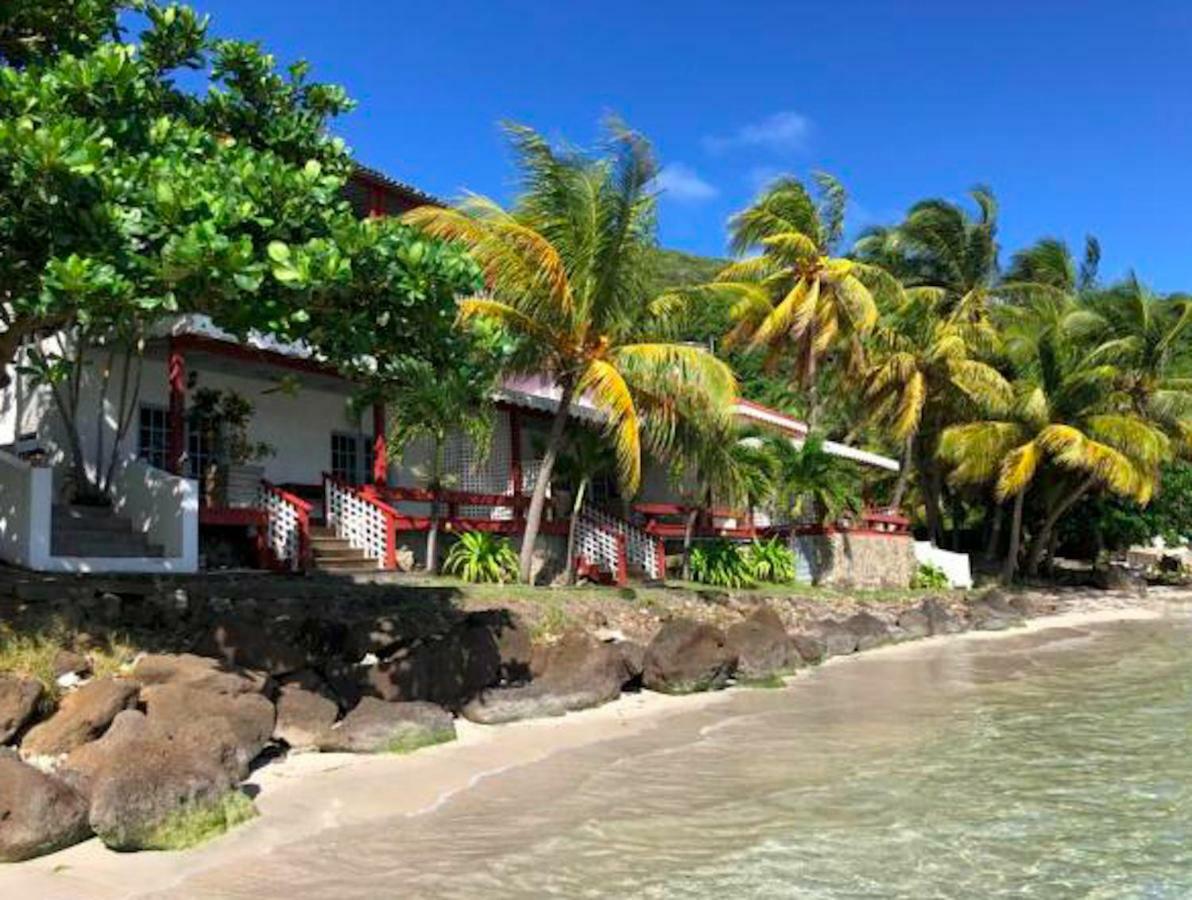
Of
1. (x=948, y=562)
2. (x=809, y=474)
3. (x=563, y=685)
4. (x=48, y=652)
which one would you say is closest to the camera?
(x=48, y=652)

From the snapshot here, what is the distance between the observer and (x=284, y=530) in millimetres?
15578

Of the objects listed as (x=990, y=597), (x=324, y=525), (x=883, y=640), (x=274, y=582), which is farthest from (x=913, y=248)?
(x=274, y=582)

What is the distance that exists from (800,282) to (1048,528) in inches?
516

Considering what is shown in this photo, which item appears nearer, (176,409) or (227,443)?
(176,409)

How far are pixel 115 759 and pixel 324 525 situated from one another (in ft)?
32.5

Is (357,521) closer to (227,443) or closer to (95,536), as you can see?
(227,443)

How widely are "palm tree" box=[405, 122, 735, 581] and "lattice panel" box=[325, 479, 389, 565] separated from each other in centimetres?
313

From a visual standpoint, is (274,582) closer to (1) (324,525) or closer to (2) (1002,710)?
(1) (324,525)

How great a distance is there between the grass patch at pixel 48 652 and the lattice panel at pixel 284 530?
5.12 meters

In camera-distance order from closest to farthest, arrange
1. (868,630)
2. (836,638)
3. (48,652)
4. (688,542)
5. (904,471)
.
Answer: (48,652), (836,638), (868,630), (688,542), (904,471)

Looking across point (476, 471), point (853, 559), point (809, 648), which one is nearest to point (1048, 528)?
point (853, 559)

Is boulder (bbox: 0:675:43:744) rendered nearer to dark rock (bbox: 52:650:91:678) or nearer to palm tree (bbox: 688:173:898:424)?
dark rock (bbox: 52:650:91:678)

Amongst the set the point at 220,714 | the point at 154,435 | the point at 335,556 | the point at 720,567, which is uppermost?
the point at 154,435

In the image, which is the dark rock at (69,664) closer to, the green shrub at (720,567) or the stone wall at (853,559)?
the green shrub at (720,567)
